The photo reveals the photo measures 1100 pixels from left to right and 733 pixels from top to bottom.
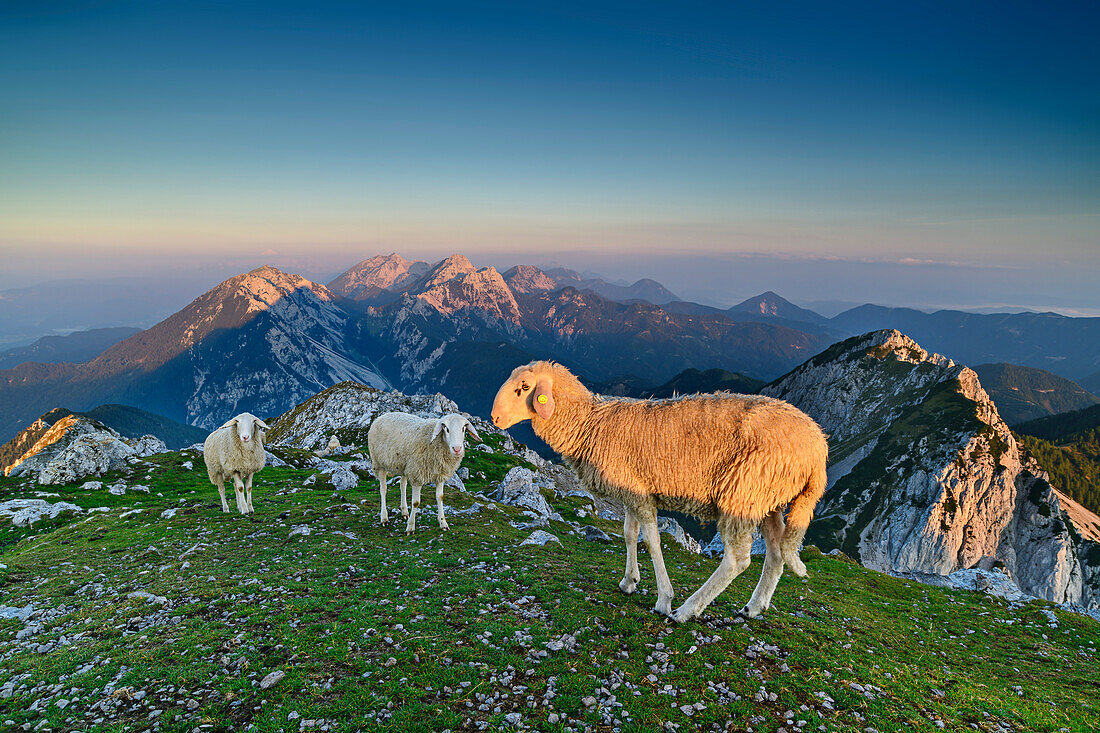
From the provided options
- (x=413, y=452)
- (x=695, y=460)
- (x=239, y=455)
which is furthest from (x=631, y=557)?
(x=239, y=455)

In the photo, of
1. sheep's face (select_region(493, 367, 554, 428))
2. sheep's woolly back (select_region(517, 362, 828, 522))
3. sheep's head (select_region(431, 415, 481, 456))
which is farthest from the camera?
sheep's head (select_region(431, 415, 481, 456))

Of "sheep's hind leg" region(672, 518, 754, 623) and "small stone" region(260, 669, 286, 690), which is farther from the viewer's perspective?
"sheep's hind leg" region(672, 518, 754, 623)

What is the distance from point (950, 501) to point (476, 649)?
146432 millimetres

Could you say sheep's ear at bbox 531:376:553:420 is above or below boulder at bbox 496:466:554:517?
above

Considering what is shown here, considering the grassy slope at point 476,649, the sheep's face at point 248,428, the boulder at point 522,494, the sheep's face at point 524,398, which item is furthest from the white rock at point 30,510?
the sheep's face at point 524,398

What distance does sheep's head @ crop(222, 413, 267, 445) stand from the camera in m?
20.8

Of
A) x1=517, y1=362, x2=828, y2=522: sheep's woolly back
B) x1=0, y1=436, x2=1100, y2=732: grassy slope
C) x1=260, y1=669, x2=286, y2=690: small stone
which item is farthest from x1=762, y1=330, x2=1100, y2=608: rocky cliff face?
x1=260, y1=669, x2=286, y2=690: small stone

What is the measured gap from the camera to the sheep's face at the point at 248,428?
2084cm

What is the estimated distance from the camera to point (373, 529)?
61.3ft

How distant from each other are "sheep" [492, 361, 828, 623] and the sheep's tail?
0.02 m

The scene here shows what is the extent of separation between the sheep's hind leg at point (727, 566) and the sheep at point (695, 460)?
0.8 inches

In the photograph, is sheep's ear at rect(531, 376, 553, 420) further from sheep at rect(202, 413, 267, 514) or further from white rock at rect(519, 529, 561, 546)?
sheep at rect(202, 413, 267, 514)

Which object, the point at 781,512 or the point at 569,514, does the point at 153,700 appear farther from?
the point at 569,514

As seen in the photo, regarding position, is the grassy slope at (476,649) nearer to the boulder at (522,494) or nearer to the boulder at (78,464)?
the boulder at (522,494)
